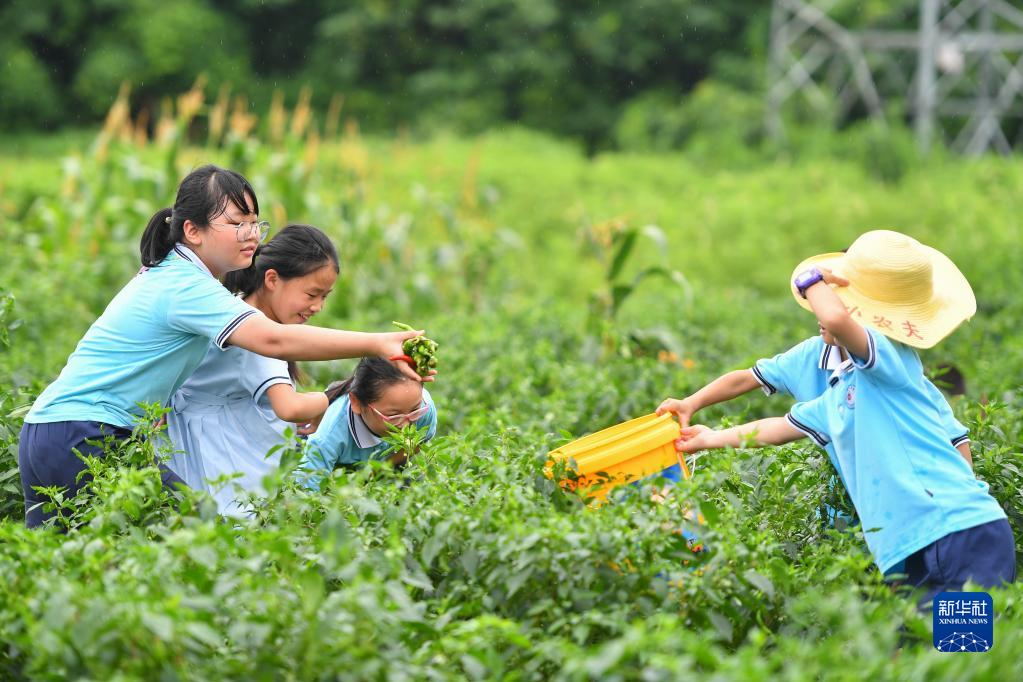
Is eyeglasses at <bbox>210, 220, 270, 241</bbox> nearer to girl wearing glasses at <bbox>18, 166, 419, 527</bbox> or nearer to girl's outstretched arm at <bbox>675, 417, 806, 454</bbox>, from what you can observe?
girl wearing glasses at <bbox>18, 166, 419, 527</bbox>

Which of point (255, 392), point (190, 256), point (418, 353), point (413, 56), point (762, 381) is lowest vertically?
point (762, 381)

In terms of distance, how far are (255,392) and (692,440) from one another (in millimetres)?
1335

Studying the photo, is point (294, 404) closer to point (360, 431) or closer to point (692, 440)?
point (360, 431)

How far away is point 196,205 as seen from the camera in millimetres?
3424

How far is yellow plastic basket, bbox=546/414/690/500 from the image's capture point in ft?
10.4

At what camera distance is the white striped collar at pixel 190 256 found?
135 inches

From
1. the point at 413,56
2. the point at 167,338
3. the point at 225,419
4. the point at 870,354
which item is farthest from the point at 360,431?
the point at 413,56

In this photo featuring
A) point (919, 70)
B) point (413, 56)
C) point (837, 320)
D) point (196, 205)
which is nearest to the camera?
point (837, 320)

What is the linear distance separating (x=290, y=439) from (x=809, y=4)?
68.3 feet

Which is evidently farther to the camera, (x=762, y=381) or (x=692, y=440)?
(x=762, y=381)

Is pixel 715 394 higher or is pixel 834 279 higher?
pixel 834 279

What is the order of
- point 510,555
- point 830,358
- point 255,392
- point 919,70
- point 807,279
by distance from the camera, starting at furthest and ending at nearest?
point 919,70 → point 255,392 → point 830,358 → point 807,279 → point 510,555

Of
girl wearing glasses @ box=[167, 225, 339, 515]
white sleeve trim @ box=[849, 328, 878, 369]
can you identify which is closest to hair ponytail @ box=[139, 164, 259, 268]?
girl wearing glasses @ box=[167, 225, 339, 515]

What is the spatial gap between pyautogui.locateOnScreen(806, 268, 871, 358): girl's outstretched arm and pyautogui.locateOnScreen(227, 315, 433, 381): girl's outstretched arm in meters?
1.10
